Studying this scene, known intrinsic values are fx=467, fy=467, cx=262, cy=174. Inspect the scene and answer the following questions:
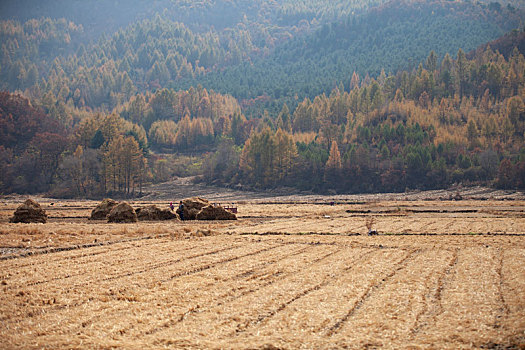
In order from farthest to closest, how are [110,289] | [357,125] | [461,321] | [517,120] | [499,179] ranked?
[357,125]
[517,120]
[499,179]
[110,289]
[461,321]

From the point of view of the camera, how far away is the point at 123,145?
10775cm

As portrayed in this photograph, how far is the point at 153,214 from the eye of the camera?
40562mm

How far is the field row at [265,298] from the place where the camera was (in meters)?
9.64

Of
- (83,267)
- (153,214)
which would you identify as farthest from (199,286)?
(153,214)

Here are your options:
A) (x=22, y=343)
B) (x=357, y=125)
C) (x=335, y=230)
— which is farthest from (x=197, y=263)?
(x=357, y=125)

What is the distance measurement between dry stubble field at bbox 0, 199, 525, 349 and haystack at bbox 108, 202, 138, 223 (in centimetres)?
1369

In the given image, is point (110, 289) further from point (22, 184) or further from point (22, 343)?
point (22, 184)

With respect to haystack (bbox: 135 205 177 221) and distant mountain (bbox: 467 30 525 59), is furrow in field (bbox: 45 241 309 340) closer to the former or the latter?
haystack (bbox: 135 205 177 221)

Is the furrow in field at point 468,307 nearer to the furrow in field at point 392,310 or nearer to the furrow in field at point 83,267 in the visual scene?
the furrow in field at point 392,310

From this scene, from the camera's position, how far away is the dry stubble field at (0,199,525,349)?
9633 mm

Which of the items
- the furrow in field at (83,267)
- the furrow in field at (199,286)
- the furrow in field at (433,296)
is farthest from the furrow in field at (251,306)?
the furrow in field at (83,267)

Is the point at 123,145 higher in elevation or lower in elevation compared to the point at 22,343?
higher

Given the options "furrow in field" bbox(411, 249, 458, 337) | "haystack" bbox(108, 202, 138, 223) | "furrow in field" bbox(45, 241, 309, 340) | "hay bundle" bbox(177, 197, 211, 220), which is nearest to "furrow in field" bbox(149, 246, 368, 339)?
"furrow in field" bbox(45, 241, 309, 340)

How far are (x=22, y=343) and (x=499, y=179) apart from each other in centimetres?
9557
